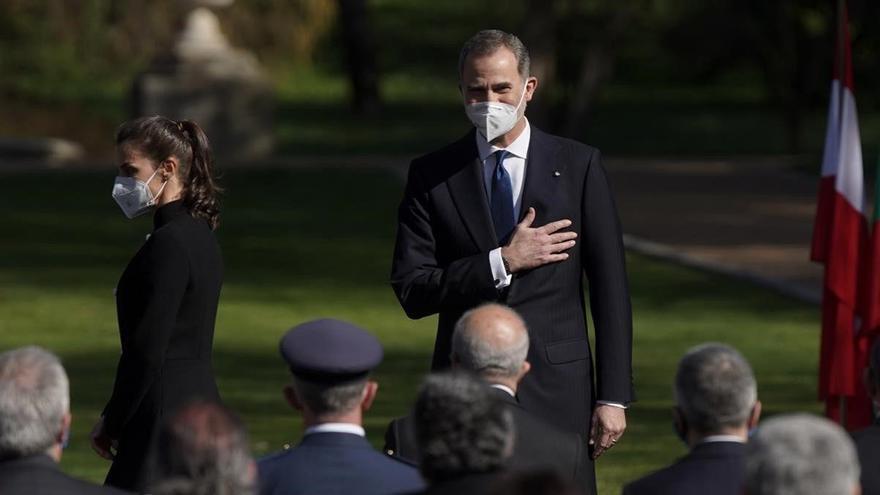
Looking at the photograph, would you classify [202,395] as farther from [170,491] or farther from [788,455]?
[788,455]

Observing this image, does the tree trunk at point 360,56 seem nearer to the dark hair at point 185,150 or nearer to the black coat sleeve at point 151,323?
the dark hair at point 185,150

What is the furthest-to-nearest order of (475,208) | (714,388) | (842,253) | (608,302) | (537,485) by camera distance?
1. (842,253)
2. (475,208)
3. (608,302)
4. (714,388)
5. (537,485)

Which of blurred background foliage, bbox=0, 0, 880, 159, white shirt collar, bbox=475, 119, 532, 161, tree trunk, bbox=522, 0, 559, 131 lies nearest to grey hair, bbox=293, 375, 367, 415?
white shirt collar, bbox=475, 119, 532, 161

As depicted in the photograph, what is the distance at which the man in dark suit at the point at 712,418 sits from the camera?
486cm

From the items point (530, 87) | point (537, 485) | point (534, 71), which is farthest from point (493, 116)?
point (534, 71)

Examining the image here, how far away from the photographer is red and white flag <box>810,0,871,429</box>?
9.56 meters

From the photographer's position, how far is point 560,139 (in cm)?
659

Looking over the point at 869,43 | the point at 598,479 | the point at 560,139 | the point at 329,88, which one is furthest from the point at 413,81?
the point at 560,139

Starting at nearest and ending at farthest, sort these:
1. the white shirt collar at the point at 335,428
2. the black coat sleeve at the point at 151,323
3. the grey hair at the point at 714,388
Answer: the grey hair at the point at 714,388 < the white shirt collar at the point at 335,428 < the black coat sleeve at the point at 151,323

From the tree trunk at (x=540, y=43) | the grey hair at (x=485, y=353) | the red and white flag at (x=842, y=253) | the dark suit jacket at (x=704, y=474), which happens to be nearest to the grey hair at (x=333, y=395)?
the grey hair at (x=485, y=353)

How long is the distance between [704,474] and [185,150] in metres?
2.16

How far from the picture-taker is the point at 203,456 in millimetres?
4035

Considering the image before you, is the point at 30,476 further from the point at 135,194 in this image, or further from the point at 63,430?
the point at 135,194

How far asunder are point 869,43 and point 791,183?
514 centimetres
